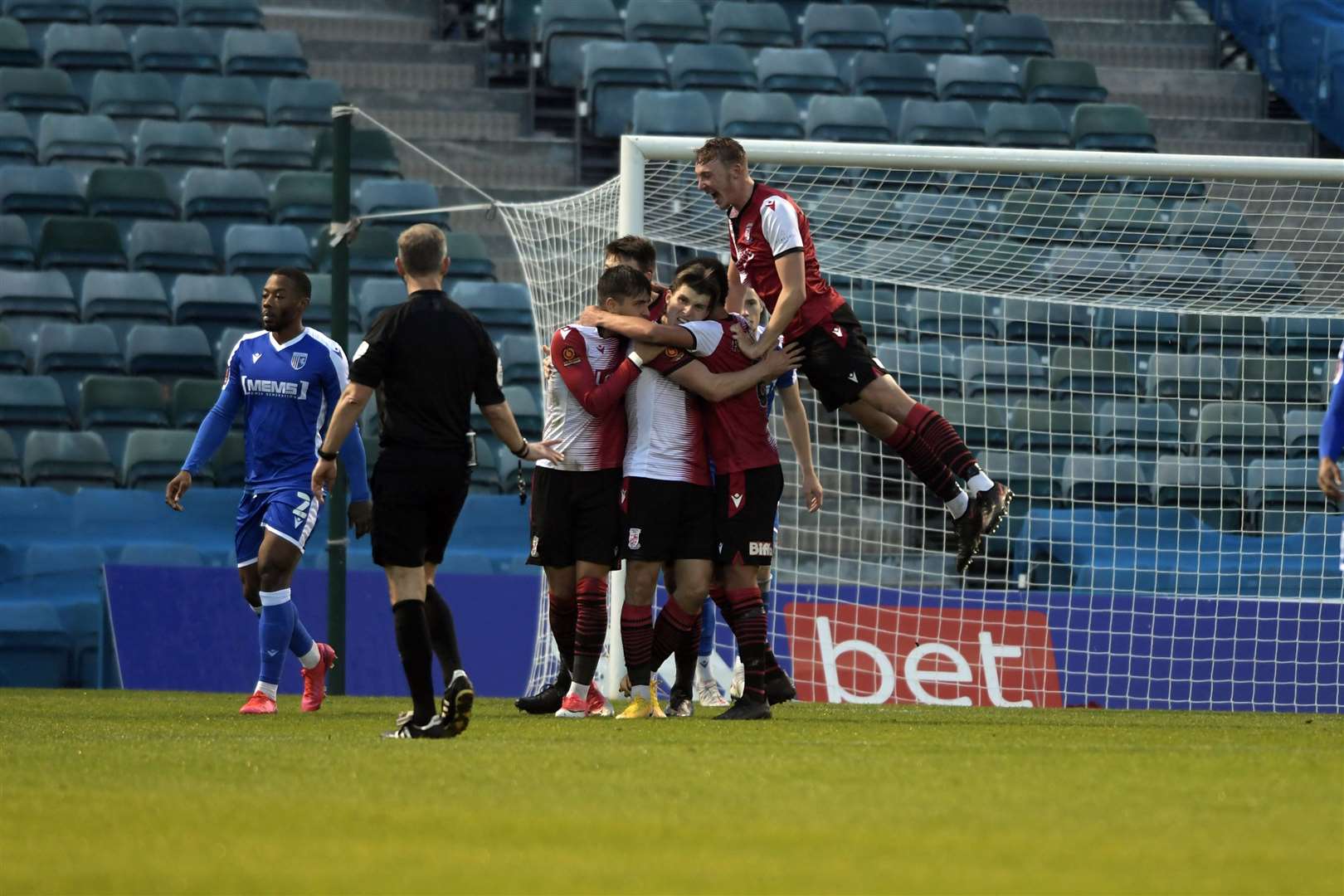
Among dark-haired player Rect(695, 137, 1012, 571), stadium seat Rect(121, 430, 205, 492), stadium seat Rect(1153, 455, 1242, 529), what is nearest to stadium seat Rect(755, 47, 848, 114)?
stadium seat Rect(1153, 455, 1242, 529)

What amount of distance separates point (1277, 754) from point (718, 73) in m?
12.4

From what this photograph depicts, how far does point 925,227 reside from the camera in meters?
13.7

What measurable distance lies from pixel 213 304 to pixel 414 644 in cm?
862

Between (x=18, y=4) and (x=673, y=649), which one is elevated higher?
(x=18, y=4)

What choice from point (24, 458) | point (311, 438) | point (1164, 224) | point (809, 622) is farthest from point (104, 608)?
point (1164, 224)

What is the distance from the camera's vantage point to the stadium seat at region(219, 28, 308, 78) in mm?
17594

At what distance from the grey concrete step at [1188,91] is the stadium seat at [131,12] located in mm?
9524

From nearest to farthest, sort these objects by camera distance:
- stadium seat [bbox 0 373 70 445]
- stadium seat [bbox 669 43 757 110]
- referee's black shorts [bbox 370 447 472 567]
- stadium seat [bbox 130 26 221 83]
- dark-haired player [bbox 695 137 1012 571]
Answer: referee's black shorts [bbox 370 447 472 567] < dark-haired player [bbox 695 137 1012 571] < stadium seat [bbox 0 373 70 445] < stadium seat [bbox 130 26 221 83] < stadium seat [bbox 669 43 757 110]

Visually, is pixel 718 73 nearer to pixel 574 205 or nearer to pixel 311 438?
pixel 574 205

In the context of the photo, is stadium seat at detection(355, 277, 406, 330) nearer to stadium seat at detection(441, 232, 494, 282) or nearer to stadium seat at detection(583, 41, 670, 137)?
stadium seat at detection(441, 232, 494, 282)

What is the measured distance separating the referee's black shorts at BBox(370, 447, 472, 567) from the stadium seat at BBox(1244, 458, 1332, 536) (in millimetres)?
7415

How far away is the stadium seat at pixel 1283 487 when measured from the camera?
12680 mm

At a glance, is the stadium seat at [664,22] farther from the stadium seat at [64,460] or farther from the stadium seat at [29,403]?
the stadium seat at [64,460]

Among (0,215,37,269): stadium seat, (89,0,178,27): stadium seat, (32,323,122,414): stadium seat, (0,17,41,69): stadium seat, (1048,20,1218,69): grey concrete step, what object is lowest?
(32,323,122,414): stadium seat
